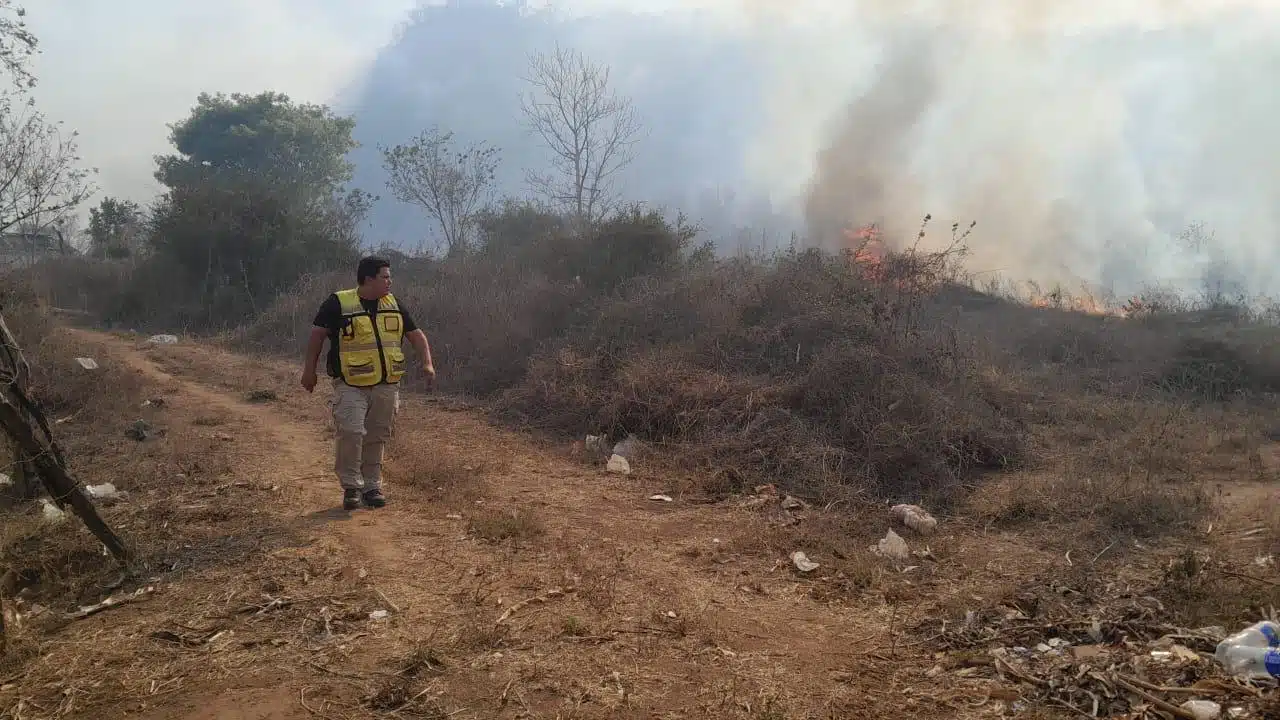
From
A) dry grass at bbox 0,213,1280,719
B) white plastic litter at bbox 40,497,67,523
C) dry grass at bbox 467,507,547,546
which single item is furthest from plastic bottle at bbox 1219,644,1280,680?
white plastic litter at bbox 40,497,67,523

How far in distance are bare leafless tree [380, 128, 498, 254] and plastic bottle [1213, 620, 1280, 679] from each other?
68.1 ft

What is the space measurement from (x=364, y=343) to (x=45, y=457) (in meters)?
1.69

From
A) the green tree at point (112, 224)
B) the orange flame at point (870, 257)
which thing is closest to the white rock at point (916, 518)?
the orange flame at point (870, 257)

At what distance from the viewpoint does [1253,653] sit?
2633 millimetres

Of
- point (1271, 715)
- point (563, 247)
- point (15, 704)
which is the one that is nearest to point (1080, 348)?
point (563, 247)

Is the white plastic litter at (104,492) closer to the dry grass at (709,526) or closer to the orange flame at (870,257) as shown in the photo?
the dry grass at (709,526)

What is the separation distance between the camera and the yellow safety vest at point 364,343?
4.62 m

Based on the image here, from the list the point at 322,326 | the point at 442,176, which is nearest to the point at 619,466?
the point at 322,326

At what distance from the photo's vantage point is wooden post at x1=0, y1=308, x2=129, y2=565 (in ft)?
11.2

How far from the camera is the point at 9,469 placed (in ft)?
17.3

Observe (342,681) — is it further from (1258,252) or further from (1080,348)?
(1258,252)

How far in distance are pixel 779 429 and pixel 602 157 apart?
13582 mm

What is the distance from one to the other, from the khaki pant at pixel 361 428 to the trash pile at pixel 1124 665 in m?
3.53

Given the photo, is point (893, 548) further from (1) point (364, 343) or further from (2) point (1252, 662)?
(1) point (364, 343)
